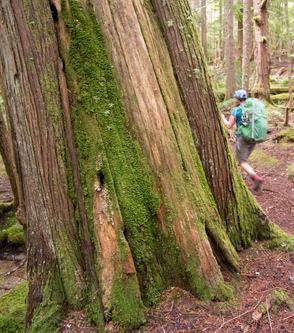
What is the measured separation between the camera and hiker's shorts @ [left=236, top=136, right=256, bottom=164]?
5.20 metres

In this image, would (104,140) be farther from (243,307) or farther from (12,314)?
(12,314)

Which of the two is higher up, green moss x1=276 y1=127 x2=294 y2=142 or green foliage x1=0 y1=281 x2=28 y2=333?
green moss x1=276 y1=127 x2=294 y2=142

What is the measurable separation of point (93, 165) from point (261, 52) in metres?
12.6

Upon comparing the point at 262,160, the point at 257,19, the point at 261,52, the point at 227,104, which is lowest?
the point at 262,160

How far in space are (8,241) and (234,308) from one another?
19.6 feet

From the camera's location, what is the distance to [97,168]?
7.87ft

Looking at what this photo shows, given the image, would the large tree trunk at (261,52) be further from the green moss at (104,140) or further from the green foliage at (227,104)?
the green moss at (104,140)

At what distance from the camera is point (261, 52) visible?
1208cm

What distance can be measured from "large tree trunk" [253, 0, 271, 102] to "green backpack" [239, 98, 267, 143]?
29.2 feet

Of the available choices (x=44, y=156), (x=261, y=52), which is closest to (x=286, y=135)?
(x=261, y=52)

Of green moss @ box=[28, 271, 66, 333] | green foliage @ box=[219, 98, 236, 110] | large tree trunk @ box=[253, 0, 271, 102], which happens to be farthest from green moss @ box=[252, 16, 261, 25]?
green moss @ box=[28, 271, 66, 333]

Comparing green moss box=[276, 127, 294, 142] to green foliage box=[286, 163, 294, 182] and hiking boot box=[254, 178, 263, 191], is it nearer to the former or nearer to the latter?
green foliage box=[286, 163, 294, 182]

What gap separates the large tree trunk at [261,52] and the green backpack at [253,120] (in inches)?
350

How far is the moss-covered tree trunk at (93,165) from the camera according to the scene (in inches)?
94.4
